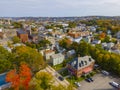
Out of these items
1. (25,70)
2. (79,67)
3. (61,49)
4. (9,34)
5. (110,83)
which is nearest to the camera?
(25,70)

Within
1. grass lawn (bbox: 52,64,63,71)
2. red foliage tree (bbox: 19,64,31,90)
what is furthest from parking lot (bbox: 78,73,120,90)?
red foliage tree (bbox: 19,64,31,90)

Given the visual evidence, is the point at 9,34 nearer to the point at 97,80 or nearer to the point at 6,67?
the point at 6,67

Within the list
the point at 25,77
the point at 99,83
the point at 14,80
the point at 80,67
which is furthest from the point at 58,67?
the point at 14,80

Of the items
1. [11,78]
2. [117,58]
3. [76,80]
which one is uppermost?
[117,58]

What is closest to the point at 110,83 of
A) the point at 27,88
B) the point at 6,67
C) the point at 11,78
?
the point at 27,88

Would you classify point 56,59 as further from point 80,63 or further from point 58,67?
point 80,63

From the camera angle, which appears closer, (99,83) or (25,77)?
(25,77)
